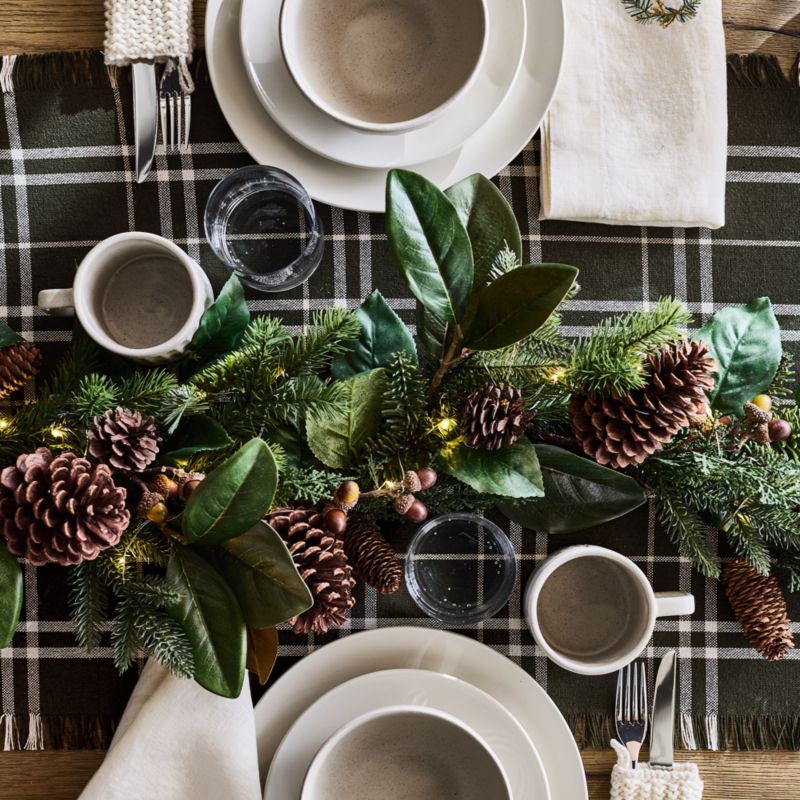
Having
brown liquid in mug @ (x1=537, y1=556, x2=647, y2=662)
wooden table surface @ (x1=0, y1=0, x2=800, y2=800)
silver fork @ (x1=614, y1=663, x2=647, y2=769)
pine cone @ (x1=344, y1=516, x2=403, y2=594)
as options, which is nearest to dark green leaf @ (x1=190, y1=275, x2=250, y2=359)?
pine cone @ (x1=344, y1=516, x2=403, y2=594)

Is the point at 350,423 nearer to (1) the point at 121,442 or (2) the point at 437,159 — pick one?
(1) the point at 121,442

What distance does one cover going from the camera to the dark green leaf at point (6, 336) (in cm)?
82

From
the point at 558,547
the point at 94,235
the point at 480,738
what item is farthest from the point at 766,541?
the point at 94,235

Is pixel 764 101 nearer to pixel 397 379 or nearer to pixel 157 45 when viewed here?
pixel 397 379

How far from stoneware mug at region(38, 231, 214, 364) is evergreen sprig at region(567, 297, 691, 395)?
0.38 m

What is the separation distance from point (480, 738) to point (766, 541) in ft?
1.31

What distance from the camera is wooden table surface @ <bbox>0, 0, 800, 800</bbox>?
90 cm

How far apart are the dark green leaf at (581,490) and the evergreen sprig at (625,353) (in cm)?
11

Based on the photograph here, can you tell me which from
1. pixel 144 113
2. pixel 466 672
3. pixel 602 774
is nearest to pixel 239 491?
pixel 466 672

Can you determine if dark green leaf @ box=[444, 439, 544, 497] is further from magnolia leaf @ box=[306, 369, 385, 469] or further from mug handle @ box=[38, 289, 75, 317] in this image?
mug handle @ box=[38, 289, 75, 317]

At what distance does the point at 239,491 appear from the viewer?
614 millimetres

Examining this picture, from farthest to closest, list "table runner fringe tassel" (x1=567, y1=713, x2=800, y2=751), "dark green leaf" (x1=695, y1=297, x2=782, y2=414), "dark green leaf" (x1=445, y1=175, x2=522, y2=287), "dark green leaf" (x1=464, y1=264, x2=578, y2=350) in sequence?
"table runner fringe tassel" (x1=567, y1=713, x2=800, y2=751)
"dark green leaf" (x1=695, y1=297, x2=782, y2=414)
"dark green leaf" (x1=445, y1=175, x2=522, y2=287)
"dark green leaf" (x1=464, y1=264, x2=578, y2=350)

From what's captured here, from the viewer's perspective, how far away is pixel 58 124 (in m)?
0.89

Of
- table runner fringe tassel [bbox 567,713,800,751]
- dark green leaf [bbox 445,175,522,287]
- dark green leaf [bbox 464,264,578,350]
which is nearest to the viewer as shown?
dark green leaf [bbox 464,264,578,350]
